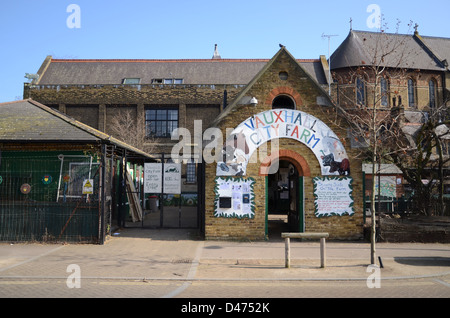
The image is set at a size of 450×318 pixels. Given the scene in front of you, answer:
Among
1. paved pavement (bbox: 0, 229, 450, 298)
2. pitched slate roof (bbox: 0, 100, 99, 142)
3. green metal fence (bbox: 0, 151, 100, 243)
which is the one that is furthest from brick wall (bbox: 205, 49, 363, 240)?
pitched slate roof (bbox: 0, 100, 99, 142)

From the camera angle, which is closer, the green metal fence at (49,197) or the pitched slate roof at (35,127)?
the green metal fence at (49,197)

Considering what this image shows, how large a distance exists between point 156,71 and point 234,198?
89.6 ft

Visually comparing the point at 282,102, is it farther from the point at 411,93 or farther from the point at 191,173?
the point at 411,93

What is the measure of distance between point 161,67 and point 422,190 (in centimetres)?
2894

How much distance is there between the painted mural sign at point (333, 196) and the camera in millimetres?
11758

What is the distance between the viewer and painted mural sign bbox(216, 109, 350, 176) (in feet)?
38.6

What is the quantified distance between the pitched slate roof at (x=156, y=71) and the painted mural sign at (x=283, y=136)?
22.8 m

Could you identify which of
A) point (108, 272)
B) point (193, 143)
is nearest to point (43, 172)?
point (108, 272)

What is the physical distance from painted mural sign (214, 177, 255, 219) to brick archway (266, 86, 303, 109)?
302 cm

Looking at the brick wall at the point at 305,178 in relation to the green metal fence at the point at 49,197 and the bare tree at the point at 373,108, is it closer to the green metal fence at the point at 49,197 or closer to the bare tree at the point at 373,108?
the bare tree at the point at 373,108

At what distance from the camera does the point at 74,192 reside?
12297 mm
